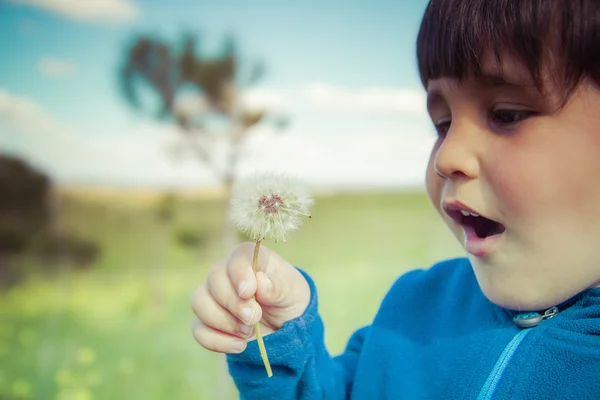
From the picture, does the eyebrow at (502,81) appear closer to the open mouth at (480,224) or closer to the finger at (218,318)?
the open mouth at (480,224)

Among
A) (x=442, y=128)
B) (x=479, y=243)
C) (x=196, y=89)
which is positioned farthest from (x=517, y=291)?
(x=196, y=89)

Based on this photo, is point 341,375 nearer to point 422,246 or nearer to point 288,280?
point 288,280

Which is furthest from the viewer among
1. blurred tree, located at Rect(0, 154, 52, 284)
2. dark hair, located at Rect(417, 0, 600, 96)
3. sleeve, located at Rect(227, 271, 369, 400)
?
blurred tree, located at Rect(0, 154, 52, 284)

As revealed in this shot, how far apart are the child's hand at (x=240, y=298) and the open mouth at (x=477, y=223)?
17 centimetres

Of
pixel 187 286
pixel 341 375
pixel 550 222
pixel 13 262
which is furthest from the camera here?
pixel 187 286

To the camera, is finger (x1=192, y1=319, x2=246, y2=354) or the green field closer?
finger (x1=192, y1=319, x2=246, y2=354)

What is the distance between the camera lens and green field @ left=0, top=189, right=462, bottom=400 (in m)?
1.46

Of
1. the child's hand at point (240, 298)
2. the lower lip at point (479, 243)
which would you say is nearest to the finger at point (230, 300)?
the child's hand at point (240, 298)

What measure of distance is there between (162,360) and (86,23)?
3.45 ft

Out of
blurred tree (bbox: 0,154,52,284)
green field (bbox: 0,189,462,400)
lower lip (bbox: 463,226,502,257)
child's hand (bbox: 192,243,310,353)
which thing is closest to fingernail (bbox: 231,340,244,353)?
child's hand (bbox: 192,243,310,353)

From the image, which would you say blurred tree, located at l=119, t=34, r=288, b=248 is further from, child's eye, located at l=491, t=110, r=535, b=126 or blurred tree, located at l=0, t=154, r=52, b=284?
child's eye, located at l=491, t=110, r=535, b=126

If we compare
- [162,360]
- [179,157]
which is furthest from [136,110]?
[162,360]

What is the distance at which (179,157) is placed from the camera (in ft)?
4.84

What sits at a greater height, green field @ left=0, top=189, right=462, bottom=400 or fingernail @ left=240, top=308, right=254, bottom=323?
green field @ left=0, top=189, right=462, bottom=400
